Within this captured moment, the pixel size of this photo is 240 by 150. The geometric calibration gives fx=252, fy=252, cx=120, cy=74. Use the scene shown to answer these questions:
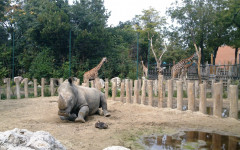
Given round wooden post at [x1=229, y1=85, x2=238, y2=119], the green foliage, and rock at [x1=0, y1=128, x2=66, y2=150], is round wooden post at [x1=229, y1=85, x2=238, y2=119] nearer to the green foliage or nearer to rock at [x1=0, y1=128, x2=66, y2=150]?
rock at [x1=0, y1=128, x2=66, y2=150]

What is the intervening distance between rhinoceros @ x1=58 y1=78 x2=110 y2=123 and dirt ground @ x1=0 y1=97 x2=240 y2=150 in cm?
24

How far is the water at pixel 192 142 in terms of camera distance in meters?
4.70

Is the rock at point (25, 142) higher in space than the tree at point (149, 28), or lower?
lower

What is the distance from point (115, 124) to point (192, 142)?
199 cm

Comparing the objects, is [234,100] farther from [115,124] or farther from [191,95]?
[115,124]

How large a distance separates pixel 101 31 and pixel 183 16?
9.75m

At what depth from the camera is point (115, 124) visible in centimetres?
625

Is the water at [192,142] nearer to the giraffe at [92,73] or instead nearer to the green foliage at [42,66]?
the giraffe at [92,73]

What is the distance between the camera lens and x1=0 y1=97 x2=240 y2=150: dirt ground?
4.89 metres

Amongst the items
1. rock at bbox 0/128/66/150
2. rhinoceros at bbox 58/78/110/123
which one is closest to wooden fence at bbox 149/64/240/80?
rhinoceros at bbox 58/78/110/123

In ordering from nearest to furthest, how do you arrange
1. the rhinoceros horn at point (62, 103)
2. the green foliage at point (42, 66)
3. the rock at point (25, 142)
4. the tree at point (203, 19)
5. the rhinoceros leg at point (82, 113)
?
the rock at point (25, 142) → the rhinoceros horn at point (62, 103) → the rhinoceros leg at point (82, 113) → the green foliage at point (42, 66) → the tree at point (203, 19)

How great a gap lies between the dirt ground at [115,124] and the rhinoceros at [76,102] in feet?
0.79

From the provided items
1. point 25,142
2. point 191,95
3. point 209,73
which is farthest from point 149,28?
point 25,142

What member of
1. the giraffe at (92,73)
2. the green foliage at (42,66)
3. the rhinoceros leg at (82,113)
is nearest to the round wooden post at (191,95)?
the rhinoceros leg at (82,113)
